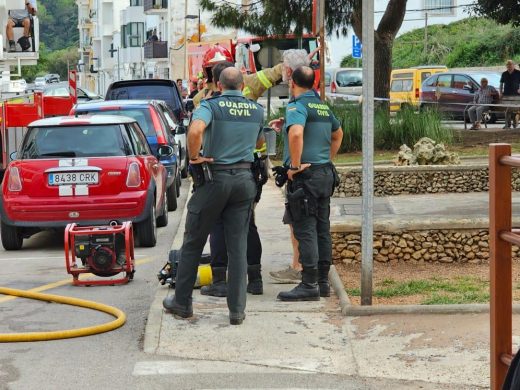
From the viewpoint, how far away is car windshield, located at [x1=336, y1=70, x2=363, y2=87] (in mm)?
44059

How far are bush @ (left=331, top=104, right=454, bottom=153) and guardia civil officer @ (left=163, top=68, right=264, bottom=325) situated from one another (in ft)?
47.7

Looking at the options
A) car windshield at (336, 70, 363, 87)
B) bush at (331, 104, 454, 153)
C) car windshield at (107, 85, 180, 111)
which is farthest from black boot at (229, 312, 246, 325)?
car windshield at (336, 70, 363, 87)

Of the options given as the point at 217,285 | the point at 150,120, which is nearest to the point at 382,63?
the point at 150,120

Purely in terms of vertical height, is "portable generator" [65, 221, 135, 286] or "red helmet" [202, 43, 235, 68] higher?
"red helmet" [202, 43, 235, 68]

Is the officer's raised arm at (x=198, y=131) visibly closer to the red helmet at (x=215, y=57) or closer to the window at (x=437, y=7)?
the red helmet at (x=215, y=57)

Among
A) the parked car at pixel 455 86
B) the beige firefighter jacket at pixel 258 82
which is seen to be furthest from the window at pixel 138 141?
the parked car at pixel 455 86

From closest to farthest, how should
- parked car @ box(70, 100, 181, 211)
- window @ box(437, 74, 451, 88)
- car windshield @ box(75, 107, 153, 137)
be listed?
parked car @ box(70, 100, 181, 211), car windshield @ box(75, 107, 153, 137), window @ box(437, 74, 451, 88)

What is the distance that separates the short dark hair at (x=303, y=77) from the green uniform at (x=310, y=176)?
8 centimetres

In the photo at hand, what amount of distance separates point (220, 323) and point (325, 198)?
→ 1407mm

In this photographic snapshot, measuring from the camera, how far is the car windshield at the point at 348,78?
4406cm

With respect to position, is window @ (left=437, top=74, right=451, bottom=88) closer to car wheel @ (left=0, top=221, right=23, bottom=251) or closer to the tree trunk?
the tree trunk

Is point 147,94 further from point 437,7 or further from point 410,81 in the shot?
point 437,7

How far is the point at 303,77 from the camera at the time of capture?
884cm

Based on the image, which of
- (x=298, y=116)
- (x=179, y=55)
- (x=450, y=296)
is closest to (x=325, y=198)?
(x=298, y=116)
